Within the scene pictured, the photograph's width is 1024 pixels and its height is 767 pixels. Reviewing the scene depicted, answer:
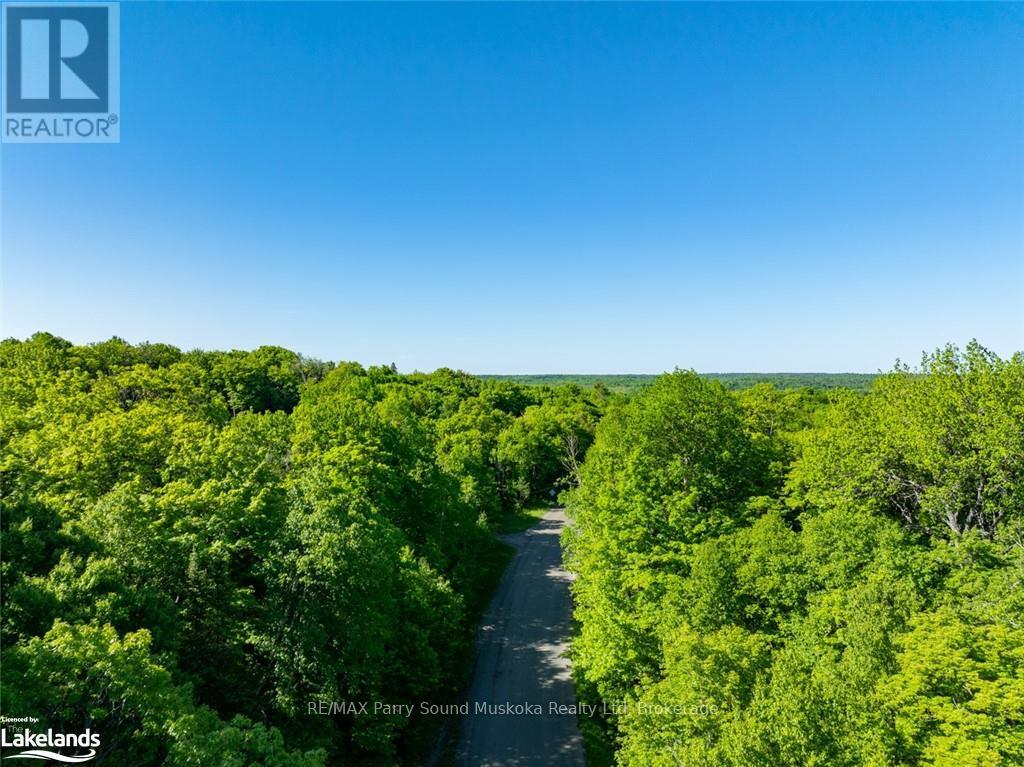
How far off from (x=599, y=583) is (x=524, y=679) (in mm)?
8960

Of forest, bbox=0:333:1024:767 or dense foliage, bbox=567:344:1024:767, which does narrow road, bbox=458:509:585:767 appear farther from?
dense foliage, bbox=567:344:1024:767

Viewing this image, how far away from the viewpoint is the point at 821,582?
695 inches

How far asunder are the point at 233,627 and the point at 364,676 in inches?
200

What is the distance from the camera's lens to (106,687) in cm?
991

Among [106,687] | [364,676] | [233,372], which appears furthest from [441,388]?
[106,687]

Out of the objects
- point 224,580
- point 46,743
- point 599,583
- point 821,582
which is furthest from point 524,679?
point 46,743

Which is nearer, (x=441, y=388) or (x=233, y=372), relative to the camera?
(x=233, y=372)

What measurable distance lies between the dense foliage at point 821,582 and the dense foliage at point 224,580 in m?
8.12

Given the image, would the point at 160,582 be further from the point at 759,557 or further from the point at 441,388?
the point at 441,388

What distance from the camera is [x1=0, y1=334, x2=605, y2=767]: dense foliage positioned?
10.2 metres

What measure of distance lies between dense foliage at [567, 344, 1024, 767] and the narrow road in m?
2.17

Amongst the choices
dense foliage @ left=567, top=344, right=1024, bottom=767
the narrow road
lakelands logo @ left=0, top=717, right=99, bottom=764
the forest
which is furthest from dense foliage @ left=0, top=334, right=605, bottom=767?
dense foliage @ left=567, top=344, right=1024, bottom=767

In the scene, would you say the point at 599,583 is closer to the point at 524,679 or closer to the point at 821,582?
the point at 821,582

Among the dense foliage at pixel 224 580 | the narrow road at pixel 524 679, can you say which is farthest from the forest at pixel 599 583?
the narrow road at pixel 524 679
